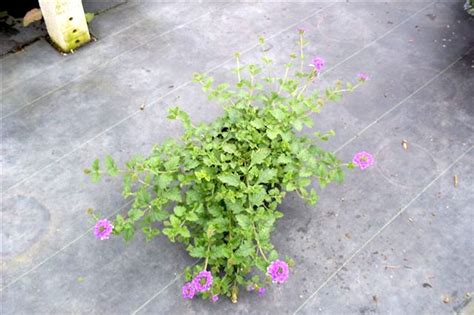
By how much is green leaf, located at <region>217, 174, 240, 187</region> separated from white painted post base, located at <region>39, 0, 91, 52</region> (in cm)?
217

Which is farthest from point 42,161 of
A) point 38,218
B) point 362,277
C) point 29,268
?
point 362,277

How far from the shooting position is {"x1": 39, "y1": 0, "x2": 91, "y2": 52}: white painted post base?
3.29 metres

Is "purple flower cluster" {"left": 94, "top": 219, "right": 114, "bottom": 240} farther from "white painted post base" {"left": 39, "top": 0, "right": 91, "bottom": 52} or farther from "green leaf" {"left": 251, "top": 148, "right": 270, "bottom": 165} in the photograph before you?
"white painted post base" {"left": 39, "top": 0, "right": 91, "bottom": 52}

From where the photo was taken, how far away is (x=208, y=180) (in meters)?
1.94

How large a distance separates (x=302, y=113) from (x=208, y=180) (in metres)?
0.59

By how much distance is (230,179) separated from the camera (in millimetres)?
1918

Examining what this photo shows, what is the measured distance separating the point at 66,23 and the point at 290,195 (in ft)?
7.17

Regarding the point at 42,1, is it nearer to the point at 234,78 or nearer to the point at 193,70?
the point at 193,70

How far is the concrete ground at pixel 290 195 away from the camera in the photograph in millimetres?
2221

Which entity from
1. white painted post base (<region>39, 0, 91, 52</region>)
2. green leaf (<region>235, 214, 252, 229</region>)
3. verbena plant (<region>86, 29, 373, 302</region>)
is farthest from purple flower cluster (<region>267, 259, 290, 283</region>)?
white painted post base (<region>39, 0, 91, 52</region>)

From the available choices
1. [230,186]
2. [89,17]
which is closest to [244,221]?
[230,186]

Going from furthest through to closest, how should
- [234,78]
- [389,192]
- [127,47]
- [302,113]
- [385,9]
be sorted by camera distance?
[385,9], [127,47], [234,78], [389,192], [302,113]

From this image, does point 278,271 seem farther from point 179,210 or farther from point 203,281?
point 179,210

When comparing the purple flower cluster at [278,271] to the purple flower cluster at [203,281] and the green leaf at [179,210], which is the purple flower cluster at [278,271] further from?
the green leaf at [179,210]
